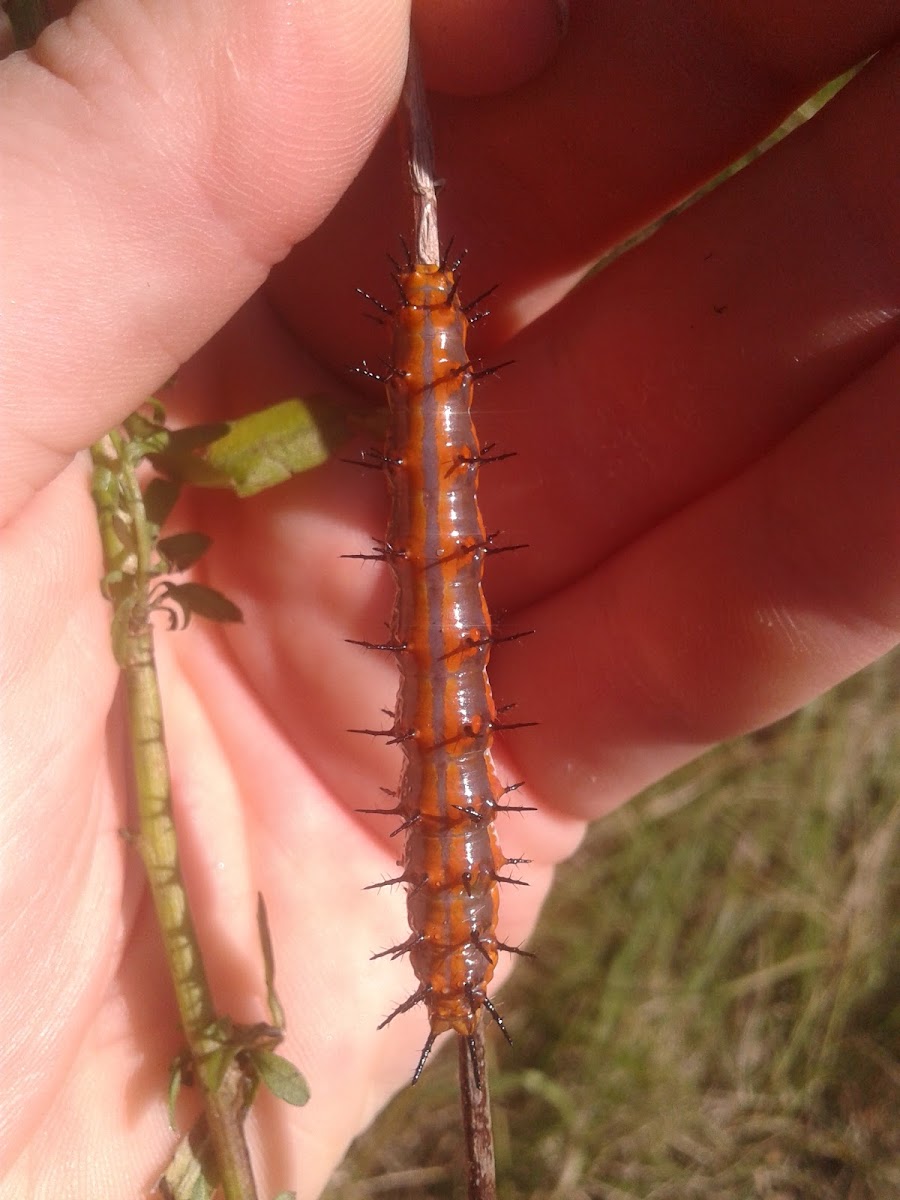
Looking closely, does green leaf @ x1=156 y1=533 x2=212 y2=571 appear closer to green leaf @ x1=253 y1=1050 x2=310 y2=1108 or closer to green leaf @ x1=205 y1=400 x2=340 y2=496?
green leaf @ x1=205 y1=400 x2=340 y2=496

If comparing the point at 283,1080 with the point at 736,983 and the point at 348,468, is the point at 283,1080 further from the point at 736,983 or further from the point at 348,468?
the point at 736,983

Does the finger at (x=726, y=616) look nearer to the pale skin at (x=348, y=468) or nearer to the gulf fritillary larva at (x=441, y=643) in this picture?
the pale skin at (x=348, y=468)

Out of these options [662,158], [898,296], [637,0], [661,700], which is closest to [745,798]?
[661,700]

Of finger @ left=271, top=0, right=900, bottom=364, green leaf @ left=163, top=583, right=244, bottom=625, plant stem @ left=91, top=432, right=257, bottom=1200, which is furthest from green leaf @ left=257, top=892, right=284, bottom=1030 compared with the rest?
finger @ left=271, top=0, right=900, bottom=364

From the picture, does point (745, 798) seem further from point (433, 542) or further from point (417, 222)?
point (417, 222)

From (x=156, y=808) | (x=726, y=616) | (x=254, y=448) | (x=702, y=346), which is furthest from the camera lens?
(x=726, y=616)

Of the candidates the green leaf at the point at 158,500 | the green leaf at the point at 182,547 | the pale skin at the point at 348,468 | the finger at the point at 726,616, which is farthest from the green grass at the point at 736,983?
the green leaf at the point at 158,500

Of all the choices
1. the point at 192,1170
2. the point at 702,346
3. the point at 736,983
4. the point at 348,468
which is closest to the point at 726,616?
the point at 702,346
